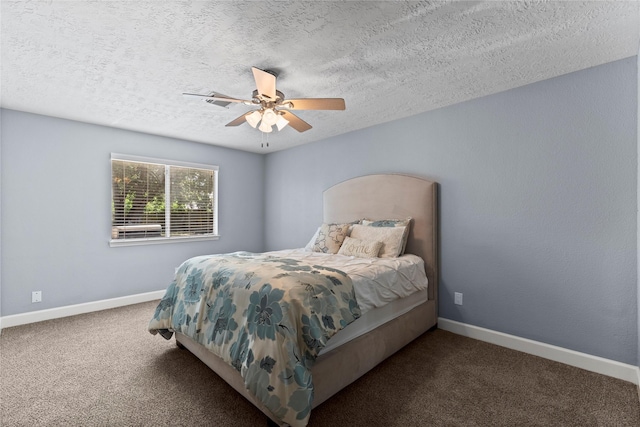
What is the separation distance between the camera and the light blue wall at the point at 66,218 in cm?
320

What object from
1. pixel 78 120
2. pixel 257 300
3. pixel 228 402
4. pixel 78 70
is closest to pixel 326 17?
pixel 257 300

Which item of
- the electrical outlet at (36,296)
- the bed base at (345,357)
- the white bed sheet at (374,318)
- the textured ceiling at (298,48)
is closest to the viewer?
the textured ceiling at (298,48)

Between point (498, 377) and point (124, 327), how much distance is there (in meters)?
3.57

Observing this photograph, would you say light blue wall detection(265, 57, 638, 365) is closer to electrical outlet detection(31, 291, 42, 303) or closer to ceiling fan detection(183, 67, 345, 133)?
ceiling fan detection(183, 67, 345, 133)

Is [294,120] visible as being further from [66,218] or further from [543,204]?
[66,218]

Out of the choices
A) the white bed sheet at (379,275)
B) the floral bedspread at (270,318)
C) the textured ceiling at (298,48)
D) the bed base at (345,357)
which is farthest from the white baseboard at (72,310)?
the white bed sheet at (379,275)

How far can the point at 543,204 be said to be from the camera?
2.54m

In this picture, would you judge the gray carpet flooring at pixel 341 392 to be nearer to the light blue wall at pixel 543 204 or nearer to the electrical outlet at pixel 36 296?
the light blue wall at pixel 543 204

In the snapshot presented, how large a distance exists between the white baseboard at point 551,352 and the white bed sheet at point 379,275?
0.57m

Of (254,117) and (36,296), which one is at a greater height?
(254,117)

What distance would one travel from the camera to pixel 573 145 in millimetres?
2396

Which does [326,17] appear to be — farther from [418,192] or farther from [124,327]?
[124,327]

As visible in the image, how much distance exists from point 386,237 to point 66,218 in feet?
12.3

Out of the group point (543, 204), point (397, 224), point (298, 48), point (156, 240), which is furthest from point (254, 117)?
point (156, 240)
